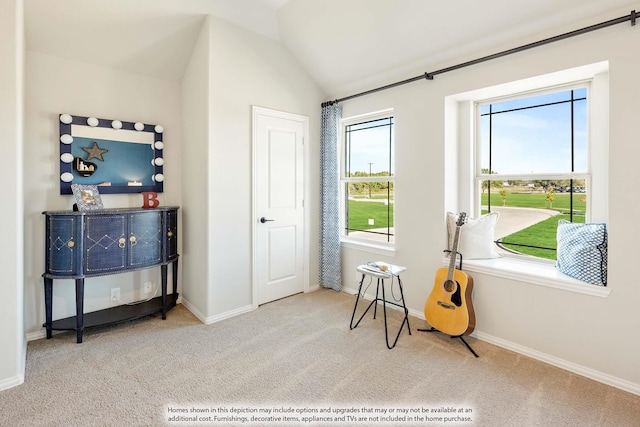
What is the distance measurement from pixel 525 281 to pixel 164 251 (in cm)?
308

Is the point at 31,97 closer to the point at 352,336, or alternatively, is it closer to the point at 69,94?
the point at 69,94

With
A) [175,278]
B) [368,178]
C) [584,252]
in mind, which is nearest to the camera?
[584,252]

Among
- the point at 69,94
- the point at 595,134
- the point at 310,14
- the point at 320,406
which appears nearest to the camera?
the point at 320,406

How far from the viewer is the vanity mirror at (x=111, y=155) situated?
2.77 m

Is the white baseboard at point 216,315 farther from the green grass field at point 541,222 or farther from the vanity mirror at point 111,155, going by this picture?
the green grass field at point 541,222

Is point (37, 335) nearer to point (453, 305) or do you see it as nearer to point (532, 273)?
point (453, 305)

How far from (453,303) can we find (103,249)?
9.44 feet

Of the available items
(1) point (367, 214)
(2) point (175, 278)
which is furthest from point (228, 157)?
(1) point (367, 214)

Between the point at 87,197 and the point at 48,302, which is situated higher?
the point at 87,197

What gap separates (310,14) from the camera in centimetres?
300

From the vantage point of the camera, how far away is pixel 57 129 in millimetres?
2742

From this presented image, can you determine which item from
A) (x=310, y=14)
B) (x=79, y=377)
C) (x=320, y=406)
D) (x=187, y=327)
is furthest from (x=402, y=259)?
(x=79, y=377)

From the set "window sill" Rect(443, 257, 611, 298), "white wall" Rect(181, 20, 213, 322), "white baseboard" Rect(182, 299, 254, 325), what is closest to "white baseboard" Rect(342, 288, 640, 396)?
"window sill" Rect(443, 257, 611, 298)

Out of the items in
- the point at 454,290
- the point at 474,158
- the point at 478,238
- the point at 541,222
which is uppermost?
the point at 474,158
